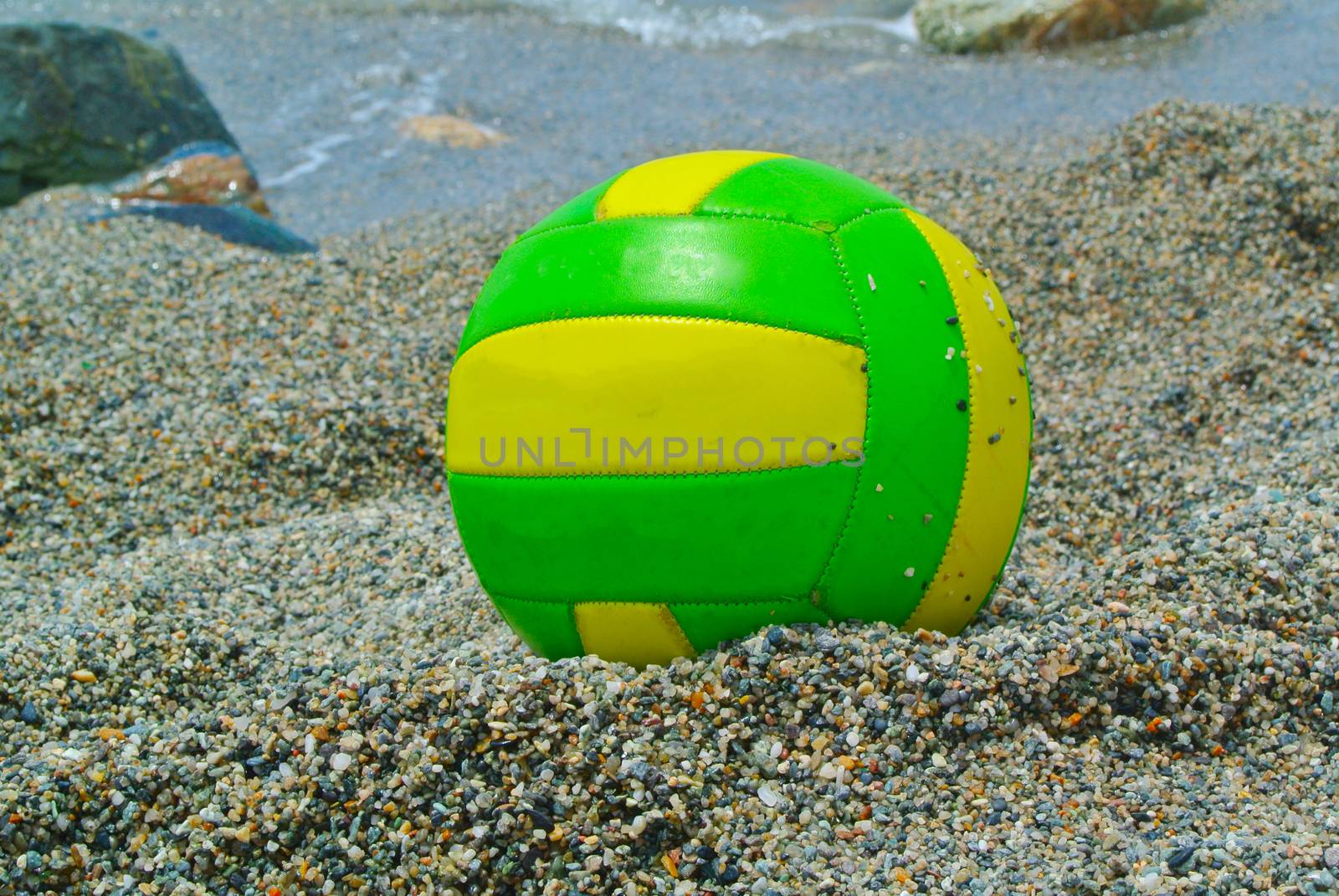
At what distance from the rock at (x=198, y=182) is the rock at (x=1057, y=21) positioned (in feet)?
19.3

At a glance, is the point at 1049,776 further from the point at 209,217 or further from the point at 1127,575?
the point at 209,217

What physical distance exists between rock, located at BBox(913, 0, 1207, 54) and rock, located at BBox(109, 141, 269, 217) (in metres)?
5.88

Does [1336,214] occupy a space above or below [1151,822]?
above

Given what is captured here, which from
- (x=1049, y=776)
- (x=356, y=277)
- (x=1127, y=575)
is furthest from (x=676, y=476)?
(x=356, y=277)

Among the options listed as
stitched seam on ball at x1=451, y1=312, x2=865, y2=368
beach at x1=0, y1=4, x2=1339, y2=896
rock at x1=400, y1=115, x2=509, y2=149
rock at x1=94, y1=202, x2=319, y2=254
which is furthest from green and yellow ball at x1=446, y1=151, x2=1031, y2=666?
rock at x1=400, y1=115, x2=509, y2=149

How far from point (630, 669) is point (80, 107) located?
627cm

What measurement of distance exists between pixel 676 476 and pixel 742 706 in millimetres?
524

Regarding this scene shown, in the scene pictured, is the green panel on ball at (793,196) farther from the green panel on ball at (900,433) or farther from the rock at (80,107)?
the rock at (80,107)

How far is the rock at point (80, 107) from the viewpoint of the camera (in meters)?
7.20

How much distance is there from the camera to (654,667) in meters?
2.74

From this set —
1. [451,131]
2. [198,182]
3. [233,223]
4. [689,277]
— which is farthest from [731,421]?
[451,131]

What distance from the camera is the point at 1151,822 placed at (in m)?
2.39

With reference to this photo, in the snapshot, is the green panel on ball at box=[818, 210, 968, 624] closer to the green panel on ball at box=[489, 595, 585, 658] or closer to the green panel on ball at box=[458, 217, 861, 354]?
the green panel on ball at box=[458, 217, 861, 354]

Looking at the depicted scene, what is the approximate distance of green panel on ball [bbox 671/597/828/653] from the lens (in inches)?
106
